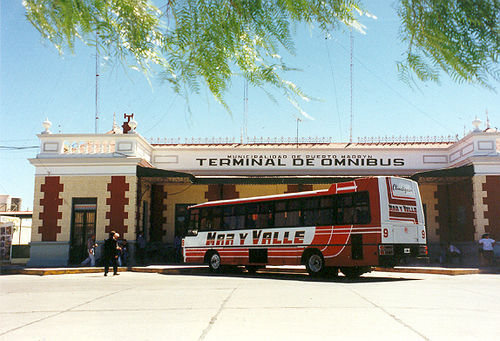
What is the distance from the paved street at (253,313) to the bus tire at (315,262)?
3.63 meters

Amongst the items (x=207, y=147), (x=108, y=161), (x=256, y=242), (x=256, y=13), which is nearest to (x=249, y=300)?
(x=256, y=13)

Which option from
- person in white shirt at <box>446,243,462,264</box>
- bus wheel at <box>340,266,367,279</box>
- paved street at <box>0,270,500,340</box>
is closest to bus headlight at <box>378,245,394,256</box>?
bus wheel at <box>340,266,367,279</box>

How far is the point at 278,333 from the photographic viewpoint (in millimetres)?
5883

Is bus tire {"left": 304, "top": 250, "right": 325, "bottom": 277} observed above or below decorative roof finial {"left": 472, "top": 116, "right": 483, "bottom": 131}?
below

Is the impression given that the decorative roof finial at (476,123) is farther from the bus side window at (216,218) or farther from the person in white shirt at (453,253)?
the bus side window at (216,218)

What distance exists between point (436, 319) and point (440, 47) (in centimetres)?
531

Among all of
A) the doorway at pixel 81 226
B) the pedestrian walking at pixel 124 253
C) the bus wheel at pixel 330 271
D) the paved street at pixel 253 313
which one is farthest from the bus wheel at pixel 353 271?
the doorway at pixel 81 226

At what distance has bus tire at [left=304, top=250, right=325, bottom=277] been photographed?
592 inches

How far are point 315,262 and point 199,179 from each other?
8332 millimetres

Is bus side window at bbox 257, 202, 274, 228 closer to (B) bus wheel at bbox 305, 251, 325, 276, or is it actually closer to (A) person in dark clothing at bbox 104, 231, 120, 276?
(B) bus wheel at bbox 305, 251, 325, 276

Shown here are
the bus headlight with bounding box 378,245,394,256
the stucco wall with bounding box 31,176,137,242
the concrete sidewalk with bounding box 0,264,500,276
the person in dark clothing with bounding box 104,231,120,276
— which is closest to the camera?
the bus headlight with bounding box 378,245,394,256

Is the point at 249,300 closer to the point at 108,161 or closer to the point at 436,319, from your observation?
the point at 436,319

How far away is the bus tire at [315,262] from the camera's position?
15.0 meters

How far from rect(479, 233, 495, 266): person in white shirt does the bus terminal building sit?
100cm
